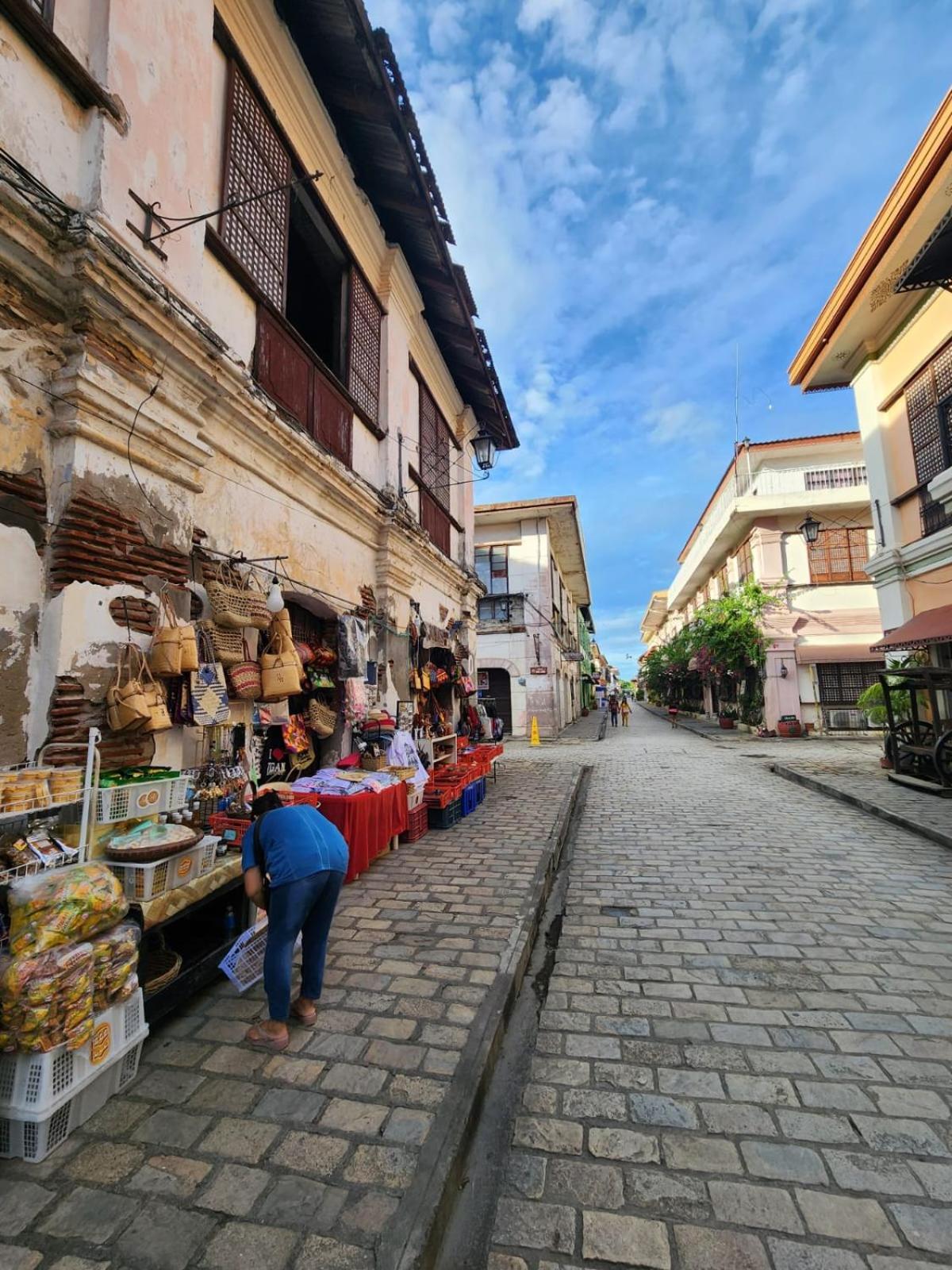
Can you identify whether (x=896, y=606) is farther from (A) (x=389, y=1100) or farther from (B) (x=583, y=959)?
(A) (x=389, y=1100)

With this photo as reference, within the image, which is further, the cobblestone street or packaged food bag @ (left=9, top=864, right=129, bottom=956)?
packaged food bag @ (left=9, top=864, right=129, bottom=956)

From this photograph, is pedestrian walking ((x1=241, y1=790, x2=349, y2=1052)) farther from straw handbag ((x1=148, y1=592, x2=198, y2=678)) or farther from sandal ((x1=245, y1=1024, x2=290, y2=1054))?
straw handbag ((x1=148, y1=592, x2=198, y2=678))

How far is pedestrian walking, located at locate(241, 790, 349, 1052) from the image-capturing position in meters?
2.86

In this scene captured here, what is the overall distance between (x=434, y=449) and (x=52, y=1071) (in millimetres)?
10399

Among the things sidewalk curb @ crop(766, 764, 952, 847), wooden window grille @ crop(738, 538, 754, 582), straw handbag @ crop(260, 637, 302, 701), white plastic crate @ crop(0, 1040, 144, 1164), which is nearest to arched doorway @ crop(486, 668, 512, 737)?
sidewalk curb @ crop(766, 764, 952, 847)

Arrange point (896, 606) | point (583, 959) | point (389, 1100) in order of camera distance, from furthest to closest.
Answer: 1. point (896, 606)
2. point (583, 959)
3. point (389, 1100)

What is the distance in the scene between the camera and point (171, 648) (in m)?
3.65

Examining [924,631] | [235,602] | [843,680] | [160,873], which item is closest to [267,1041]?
[160,873]

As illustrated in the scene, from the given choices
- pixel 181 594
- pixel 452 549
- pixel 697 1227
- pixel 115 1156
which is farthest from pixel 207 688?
pixel 452 549

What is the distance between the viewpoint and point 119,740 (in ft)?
11.5

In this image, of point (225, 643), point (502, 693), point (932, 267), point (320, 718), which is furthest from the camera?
point (502, 693)

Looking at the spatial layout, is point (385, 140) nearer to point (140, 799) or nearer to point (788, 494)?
point (140, 799)

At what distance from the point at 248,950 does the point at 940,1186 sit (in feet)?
11.0

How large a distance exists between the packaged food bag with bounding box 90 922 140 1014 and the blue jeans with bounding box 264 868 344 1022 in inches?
24.0
